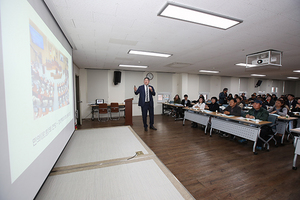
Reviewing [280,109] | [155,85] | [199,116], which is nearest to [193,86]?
[155,85]

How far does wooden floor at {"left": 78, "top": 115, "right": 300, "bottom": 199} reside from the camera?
198 centimetres

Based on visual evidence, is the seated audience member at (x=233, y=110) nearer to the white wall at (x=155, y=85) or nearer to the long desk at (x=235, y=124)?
the long desk at (x=235, y=124)

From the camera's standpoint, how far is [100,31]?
109 inches

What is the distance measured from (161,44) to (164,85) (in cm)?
548

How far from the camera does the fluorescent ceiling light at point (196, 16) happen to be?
198 centimetres

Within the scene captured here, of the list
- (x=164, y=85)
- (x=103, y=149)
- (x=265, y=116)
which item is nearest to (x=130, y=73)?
(x=164, y=85)

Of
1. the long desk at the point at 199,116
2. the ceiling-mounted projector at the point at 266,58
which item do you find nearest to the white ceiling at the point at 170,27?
the ceiling-mounted projector at the point at 266,58

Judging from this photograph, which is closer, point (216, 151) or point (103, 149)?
point (103, 149)

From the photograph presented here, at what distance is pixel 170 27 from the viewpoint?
2.57 metres

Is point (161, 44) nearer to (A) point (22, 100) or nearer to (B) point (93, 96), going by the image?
(A) point (22, 100)

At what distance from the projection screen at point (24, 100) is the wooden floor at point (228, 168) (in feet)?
6.73

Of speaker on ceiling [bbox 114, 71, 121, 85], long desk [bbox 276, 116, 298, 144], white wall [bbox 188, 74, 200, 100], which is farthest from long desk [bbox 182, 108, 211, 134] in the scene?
speaker on ceiling [bbox 114, 71, 121, 85]

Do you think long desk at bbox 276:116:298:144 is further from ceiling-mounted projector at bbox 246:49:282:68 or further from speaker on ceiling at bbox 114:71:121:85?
speaker on ceiling at bbox 114:71:121:85

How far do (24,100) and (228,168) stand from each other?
3.32 meters
